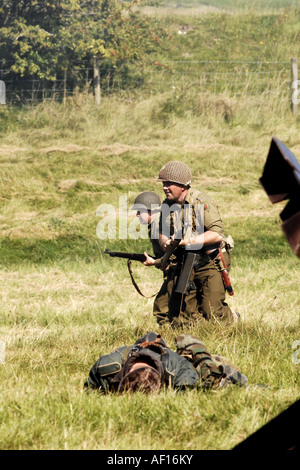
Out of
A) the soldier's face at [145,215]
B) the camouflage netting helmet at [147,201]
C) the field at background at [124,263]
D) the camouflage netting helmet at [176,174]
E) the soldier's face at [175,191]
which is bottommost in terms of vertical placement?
the field at background at [124,263]

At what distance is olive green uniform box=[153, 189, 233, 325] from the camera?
5801 millimetres

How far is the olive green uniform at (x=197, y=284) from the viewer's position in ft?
19.0

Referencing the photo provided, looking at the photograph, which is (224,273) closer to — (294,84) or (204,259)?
(204,259)

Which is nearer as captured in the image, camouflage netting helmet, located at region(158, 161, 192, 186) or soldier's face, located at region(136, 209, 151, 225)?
camouflage netting helmet, located at region(158, 161, 192, 186)

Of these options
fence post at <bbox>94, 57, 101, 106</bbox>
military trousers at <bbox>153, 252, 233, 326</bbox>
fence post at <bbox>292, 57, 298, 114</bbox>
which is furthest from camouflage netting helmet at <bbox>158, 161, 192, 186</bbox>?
fence post at <bbox>292, 57, 298, 114</bbox>

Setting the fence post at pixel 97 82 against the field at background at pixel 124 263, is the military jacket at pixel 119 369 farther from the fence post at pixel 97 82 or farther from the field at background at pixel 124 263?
the fence post at pixel 97 82

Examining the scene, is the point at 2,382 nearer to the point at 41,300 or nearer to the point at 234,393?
the point at 234,393

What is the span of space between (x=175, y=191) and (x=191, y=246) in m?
0.56

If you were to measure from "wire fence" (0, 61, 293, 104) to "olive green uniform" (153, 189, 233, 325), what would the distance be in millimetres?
10836

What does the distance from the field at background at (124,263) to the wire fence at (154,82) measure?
30.1 inches

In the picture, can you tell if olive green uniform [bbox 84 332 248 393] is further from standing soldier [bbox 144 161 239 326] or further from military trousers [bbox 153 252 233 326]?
military trousers [bbox 153 252 233 326]

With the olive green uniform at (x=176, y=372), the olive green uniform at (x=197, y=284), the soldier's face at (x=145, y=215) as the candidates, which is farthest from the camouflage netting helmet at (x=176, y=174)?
the olive green uniform at (x=176, y=372)
